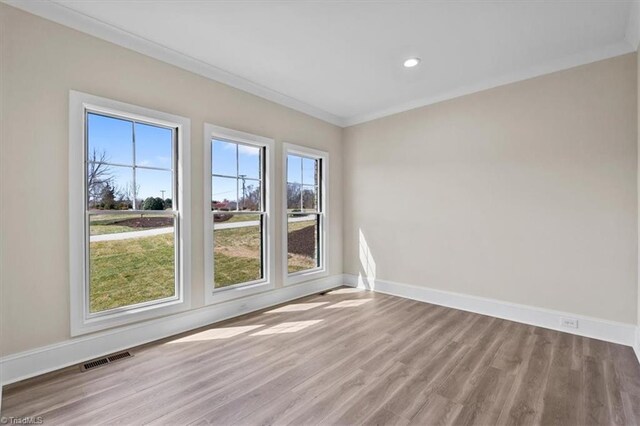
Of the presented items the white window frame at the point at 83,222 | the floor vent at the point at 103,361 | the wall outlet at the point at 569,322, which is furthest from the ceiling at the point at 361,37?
the floor vent at the point at 103,361

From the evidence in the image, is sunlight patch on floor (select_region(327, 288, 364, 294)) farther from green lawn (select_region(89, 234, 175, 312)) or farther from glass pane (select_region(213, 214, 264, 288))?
green lawn (select_region(89, 234, 175, 312))

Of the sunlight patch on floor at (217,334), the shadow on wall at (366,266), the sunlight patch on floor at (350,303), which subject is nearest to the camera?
the sunlight patch on floor at (217,334)

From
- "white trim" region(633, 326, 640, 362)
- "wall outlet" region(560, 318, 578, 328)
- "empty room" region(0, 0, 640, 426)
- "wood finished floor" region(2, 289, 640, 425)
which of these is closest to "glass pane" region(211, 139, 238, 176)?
"empty room" region(0, 0, 640, 426)

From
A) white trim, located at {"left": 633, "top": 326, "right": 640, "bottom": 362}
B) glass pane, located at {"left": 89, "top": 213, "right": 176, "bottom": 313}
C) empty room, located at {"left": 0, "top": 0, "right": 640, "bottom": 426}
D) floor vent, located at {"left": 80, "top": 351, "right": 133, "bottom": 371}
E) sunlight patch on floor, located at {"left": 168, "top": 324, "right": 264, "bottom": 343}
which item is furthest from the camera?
sunlight patch on floor, located at {"left": 168, "top": 324, "right": 264, "bottom": 343}

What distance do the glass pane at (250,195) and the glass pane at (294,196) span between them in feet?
Result: 1.91

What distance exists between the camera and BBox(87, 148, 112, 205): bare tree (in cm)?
267

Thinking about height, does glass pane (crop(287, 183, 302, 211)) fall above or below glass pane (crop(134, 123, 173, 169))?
below

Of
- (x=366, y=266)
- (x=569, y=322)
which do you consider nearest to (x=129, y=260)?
(x=366, y=266)

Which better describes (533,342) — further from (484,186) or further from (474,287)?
(484,186)

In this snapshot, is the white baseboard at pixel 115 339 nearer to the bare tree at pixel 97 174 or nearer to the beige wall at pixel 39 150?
the beige wall at pixel 39 150

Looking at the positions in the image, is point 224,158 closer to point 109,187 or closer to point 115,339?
point 109,187

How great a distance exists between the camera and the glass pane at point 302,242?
4512mm

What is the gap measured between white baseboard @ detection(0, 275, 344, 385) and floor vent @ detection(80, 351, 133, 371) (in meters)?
0.07

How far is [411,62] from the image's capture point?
327 centimetres
